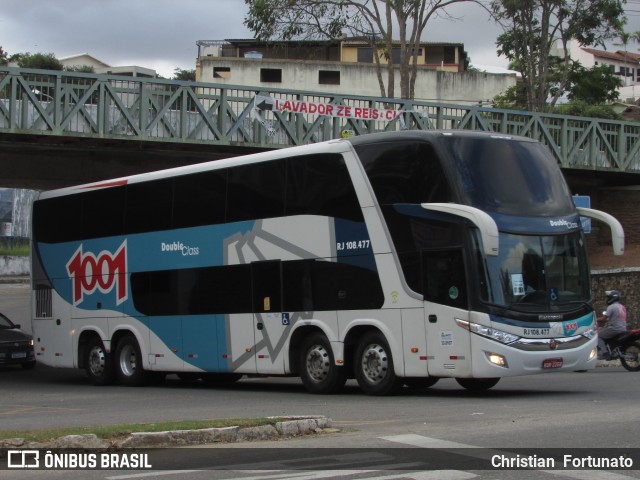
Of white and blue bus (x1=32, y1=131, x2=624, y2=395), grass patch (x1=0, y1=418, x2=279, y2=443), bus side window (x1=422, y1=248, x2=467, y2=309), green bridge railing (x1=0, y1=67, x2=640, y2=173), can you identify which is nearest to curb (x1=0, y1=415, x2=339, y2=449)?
grass patch (x1=0, y1=418, x2=279, y2=443)

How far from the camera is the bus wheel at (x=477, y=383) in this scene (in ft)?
54.3

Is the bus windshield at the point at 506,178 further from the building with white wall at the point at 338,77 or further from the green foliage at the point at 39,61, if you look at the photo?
the green foliage at the point at 39,61

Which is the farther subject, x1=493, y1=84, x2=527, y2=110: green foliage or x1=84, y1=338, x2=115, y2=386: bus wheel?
x1=493, y1=84, x2=527, y2=110: green foliage

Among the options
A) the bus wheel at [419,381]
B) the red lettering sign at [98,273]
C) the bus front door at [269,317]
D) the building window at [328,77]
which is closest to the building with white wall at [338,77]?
the building window at [328,77]

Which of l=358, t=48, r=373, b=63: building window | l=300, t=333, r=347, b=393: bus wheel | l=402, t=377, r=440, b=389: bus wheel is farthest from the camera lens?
l=358, t=48, r=373, b=63: building window

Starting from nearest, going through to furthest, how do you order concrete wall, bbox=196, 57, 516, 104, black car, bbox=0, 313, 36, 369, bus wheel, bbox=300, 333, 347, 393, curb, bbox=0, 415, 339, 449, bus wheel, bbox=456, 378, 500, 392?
curb, bbox=0, 415, 339, 449 → bus wheel, bbox=300, 333, 347, 393 → bus wheel, bbox=456, 378, 500, 392 → black car, bbox=0, 313, 36, 369 → concrete wall, bbox=196, 57, 516, 104

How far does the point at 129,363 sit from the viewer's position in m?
21.2

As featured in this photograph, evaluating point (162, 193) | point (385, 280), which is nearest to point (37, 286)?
point (162, 193)

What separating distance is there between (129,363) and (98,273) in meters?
2.07

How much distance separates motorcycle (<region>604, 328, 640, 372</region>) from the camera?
20.7 m

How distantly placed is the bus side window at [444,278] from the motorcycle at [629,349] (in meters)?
7.53

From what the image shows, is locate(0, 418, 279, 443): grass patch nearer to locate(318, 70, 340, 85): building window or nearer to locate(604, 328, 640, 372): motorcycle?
locate(604, 328, 640, 372): motorcycle

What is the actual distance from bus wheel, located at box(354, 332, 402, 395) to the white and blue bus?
1.2 inches

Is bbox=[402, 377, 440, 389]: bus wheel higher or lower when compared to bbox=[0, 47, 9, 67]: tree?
lower
